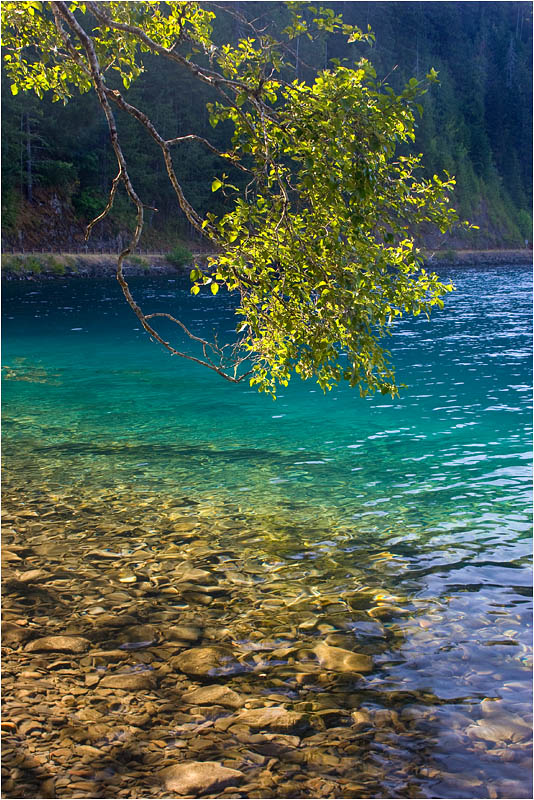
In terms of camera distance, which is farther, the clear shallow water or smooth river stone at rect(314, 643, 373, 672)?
smooth river stone at rect(314, 643, 373, 672)

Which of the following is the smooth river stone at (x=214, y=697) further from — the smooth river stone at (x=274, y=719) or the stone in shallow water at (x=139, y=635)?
the stone in shallow water at (x=139, y=635)

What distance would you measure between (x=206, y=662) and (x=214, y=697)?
2.09ft

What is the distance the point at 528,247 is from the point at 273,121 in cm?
14614

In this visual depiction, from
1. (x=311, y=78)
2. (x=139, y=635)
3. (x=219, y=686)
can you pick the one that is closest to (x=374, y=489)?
(x=139, y=635)

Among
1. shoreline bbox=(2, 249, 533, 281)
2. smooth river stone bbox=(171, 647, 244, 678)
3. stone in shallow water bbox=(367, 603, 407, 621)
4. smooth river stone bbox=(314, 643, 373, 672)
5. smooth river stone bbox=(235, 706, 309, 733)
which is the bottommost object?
stone in shallow water bbox=(367, 603, 407, 621)

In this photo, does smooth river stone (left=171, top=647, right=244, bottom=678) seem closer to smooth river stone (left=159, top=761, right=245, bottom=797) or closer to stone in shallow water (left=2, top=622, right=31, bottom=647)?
smooth river stone (left=159, top=761, right=245, bottom=797)

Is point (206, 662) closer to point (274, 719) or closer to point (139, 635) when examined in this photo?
point (139, 635)

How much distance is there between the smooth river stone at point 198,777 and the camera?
5.21 meters

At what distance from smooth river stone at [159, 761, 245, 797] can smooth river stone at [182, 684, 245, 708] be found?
81 cm

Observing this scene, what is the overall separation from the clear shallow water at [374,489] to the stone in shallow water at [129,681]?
159 centimetres

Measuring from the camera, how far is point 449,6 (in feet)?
563

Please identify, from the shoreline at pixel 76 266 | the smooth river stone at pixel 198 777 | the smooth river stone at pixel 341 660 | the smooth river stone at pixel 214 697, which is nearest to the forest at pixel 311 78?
the smooth river stone at pixel 341 660

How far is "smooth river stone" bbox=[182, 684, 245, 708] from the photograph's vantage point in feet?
20.6

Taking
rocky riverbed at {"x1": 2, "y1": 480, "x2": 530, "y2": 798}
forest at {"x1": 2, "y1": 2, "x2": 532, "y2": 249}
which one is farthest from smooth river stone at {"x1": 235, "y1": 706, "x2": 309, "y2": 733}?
forest at {"x1": 2, "y1": 2, "x2": 532, "y2": 249}
